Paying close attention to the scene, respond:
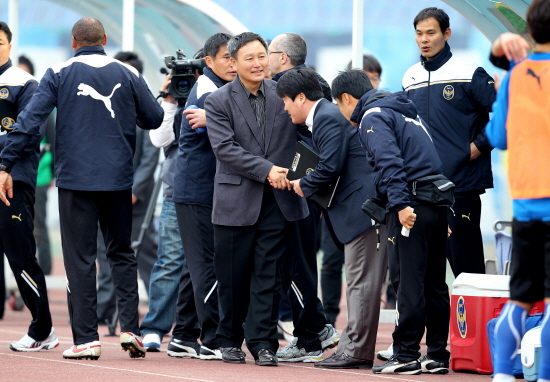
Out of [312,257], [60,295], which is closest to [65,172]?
[312,257]

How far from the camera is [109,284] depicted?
918 cm

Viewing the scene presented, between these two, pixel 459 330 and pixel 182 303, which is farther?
pixel 182 303

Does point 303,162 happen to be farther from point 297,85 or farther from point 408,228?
point 408,228

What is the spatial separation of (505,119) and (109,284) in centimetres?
522

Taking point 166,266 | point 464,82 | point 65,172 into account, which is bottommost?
point 166,266

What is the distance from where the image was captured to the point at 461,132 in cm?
684

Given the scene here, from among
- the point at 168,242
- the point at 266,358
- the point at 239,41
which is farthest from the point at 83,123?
the point at 266,358

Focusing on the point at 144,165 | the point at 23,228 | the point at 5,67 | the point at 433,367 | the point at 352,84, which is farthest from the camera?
the point at 144,165

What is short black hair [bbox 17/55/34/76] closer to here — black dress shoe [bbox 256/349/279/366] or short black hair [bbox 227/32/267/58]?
short black hair [bbox 227/32/267/58]

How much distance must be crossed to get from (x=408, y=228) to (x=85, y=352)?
2.21 meters

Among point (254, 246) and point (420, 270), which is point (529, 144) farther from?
point (254, 246)

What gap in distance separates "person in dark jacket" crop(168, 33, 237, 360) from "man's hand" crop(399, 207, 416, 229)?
1.54 metres

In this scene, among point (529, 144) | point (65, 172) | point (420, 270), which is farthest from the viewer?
point (65, 172)

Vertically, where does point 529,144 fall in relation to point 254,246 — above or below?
above
